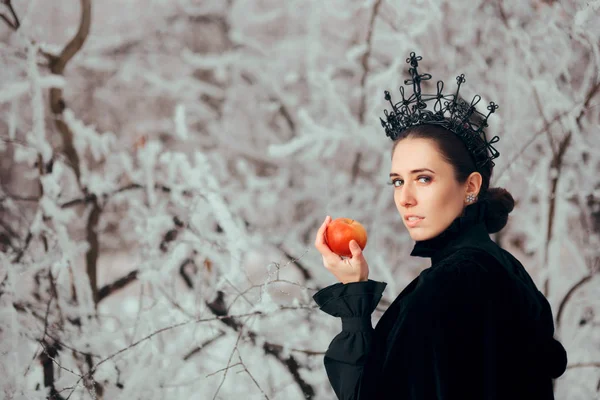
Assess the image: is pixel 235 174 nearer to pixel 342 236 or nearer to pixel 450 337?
pixel 342 236

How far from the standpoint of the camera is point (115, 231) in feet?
10.6

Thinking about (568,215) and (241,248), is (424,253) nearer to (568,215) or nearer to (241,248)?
(241,248)

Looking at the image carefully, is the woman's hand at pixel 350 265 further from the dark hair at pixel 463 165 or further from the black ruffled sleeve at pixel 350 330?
the dark hair at pixel 463 165

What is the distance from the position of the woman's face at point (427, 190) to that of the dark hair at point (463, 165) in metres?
0.01

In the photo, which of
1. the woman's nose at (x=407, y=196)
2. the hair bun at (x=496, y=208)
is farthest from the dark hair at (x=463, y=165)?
the woman's nose at (x=407, y=196)

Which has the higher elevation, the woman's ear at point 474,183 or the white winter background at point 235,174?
the white winter background at point 235,174

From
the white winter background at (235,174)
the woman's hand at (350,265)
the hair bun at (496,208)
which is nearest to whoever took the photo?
the woman's hand at (350,265)

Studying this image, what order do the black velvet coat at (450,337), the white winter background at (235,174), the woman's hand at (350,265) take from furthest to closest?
the white winter background at (235,174) < the woman's hand at (350,265) < the black velvet coat at (450,337)

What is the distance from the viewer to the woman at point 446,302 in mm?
1105

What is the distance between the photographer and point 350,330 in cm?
117

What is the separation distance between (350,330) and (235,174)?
2.18 meters

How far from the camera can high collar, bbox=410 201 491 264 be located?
4.11ft

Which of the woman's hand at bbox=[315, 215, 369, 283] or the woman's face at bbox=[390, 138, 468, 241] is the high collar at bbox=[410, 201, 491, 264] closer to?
the woman's face at bbox=[390, 138, 468, 241]

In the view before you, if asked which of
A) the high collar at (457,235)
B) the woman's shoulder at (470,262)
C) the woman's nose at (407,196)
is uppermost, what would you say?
the woman's nose at (407,196)
